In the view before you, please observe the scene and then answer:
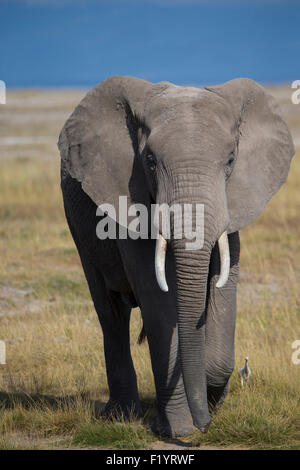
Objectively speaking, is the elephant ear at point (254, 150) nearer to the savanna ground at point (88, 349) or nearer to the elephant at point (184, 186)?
the elephant at point (184, 186)

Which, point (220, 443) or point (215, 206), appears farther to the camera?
point (220, 443)

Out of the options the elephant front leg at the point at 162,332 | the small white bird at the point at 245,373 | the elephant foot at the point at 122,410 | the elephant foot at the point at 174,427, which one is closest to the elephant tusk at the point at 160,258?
the elephant front leg at the point at 162,332

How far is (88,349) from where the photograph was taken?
26.2ft

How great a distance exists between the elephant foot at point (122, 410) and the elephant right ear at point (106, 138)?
1.69m

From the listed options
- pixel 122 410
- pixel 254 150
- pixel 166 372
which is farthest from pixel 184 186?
pixel 122 410

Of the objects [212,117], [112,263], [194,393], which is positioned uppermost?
[212,117]

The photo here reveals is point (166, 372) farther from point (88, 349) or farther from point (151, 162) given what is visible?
point (88, 349)

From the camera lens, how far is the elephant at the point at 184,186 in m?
4.87

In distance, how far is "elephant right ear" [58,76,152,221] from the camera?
5.56 meters

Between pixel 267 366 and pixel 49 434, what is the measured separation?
2.01 metres

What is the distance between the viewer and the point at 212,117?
5.10 m

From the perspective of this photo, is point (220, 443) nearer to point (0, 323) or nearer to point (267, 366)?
point (267, 366)

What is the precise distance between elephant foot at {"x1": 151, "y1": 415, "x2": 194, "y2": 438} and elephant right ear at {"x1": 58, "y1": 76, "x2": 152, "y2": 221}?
145 centimetres
